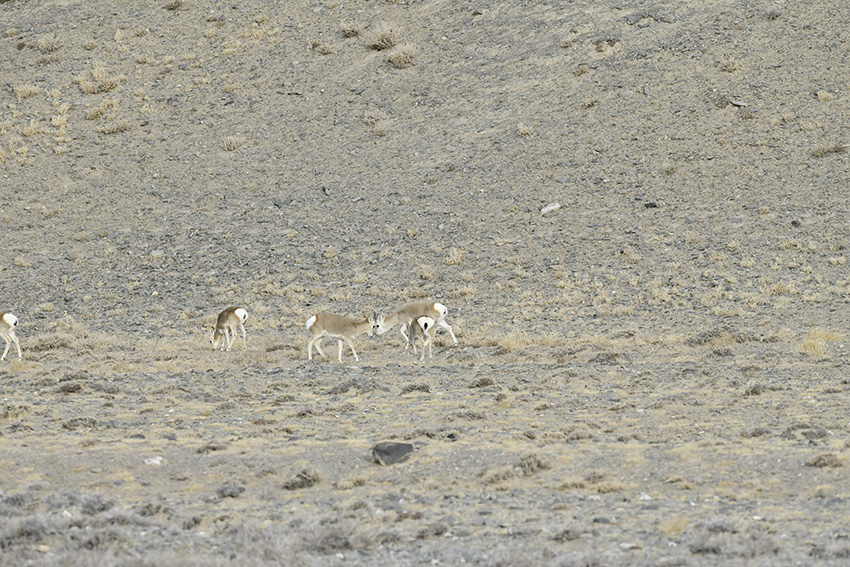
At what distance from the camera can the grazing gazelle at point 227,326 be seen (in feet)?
79.4

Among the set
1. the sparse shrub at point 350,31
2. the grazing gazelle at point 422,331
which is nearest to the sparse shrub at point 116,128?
the sparse shrub at point 350,31

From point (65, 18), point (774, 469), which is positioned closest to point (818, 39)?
point (774, 469)

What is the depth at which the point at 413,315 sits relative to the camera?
2408 cm

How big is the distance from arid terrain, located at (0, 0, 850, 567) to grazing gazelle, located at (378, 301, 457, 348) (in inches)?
32.2

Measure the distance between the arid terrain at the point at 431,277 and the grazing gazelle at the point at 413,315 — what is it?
817 mm

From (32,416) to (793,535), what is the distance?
1199 centimetres

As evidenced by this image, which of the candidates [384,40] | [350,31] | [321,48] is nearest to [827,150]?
[384,40]

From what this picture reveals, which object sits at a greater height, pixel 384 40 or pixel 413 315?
pixel 384 40

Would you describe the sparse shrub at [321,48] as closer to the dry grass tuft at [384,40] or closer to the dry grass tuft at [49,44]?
the dry grass tuft at [384,40]

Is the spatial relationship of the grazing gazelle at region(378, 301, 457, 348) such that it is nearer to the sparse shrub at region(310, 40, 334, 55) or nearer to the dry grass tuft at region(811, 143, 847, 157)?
the dry grass tuft at region(811, 143, 847, 157)

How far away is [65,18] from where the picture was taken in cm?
5084

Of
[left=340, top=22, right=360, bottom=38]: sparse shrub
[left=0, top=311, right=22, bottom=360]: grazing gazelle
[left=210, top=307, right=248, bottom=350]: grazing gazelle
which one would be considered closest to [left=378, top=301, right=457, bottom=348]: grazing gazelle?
[left=210, top=307, right=248, bottom=350]: grazing gazelle

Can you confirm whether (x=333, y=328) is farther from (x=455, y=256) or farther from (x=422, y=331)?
(x=455, y=256)

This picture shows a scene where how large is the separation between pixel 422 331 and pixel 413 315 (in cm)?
87
